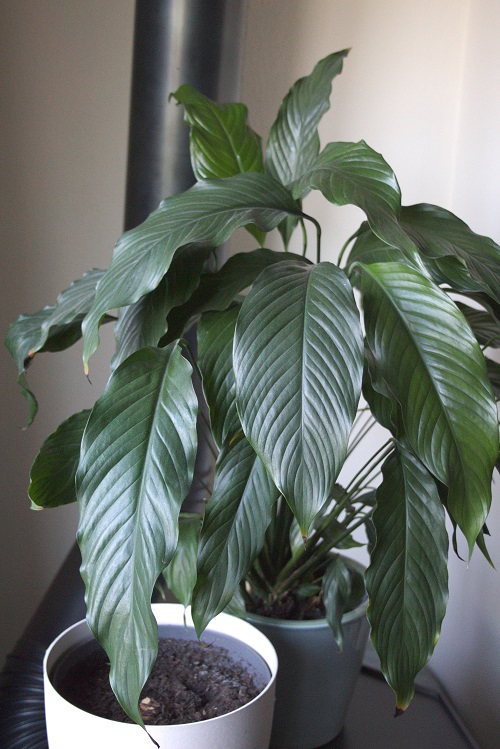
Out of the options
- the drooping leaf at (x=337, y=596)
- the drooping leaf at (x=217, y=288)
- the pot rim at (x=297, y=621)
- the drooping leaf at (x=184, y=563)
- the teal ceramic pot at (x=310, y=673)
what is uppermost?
the drooping leaf at (x=217, y=288)

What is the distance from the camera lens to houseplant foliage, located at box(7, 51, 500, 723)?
627 millimetres

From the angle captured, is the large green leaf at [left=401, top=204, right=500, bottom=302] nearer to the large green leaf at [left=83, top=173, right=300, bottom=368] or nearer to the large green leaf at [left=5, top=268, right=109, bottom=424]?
the large green leaf at [left=83, top=173, right=300, bottom=368]

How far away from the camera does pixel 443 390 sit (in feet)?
2.20

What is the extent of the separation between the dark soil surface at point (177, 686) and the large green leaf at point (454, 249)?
51cm

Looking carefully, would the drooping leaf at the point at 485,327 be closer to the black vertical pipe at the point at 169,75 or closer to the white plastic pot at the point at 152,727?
the white plastic pot at the point at 152,727

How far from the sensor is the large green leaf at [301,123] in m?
1.02

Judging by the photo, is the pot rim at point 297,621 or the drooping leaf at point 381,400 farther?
the pot rim at point 297,621

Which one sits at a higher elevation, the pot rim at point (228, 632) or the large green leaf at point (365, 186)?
the large green leaf at point (365, 186)

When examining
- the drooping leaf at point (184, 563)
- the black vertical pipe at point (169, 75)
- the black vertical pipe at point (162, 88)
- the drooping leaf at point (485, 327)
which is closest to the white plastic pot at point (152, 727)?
the drooping leaf at point (184, 563)

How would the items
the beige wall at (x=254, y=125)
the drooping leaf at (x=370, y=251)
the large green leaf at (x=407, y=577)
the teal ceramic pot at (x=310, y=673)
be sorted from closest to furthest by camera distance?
the large green leaf at (x=407, y=577) < the drooping leaf at (x=370, y=251) < the teal ceramic pot at (x=310, y=673) < the beige wall at (x=254, y=125)

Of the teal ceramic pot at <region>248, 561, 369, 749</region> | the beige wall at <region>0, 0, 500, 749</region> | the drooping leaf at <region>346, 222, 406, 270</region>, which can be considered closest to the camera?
the drooping leaf at <region>346, 222, 406, 270</region>

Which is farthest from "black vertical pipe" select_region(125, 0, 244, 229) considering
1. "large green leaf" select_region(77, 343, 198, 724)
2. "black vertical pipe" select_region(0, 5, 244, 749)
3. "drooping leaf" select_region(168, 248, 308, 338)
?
"large green leaf" select_region(77, 343, 198, 724)

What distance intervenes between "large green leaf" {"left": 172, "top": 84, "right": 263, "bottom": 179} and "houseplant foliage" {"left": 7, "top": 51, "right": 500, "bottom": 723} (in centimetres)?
22

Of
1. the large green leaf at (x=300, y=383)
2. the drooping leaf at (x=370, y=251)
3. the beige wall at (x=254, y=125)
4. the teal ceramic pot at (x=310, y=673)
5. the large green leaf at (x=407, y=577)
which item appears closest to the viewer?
the large green leaf at (x=300, y=383)
